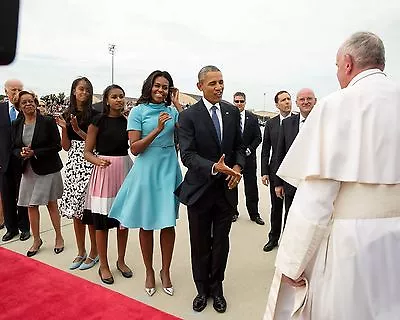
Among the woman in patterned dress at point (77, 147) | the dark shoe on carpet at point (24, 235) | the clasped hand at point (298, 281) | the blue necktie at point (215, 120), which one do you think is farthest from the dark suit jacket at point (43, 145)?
the clasped hand at point (298, 281)

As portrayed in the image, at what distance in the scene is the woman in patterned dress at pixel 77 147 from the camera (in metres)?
3.07

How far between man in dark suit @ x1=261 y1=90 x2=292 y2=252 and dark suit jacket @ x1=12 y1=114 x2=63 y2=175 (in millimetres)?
2073

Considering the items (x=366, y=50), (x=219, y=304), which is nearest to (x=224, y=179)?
(x=219, y=304)

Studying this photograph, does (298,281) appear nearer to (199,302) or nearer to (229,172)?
(229,172)

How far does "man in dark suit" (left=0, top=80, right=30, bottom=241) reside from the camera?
3.75 metres

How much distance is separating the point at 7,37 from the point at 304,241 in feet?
4.12

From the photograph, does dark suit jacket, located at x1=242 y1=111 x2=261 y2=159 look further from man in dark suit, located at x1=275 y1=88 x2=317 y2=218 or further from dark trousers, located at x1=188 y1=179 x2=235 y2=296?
dark trousers, located at x1=188 y1=179 x2=235 y2=296

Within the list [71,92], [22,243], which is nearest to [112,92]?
[71,92]

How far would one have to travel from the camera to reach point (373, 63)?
1526mm

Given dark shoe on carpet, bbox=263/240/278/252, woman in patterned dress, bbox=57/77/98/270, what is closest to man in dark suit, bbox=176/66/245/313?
woman in patterned dress, bbox=57/77/98/270

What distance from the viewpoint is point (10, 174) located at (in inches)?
154

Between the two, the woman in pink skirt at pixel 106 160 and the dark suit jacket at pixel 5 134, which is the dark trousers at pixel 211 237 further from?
the dark suit jacket at pixel 5 134

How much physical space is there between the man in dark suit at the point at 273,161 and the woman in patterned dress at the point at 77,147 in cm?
172

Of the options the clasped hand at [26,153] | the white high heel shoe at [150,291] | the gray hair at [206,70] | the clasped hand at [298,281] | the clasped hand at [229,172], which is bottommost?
the white high heel shoe at [150,291]
